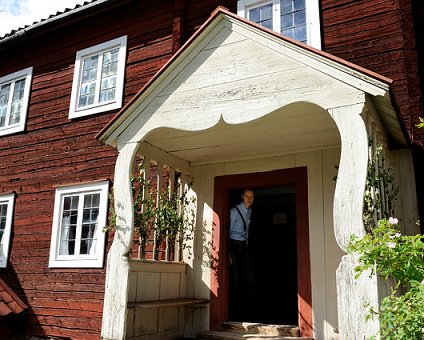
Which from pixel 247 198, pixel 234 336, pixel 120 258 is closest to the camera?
pixel 120 258

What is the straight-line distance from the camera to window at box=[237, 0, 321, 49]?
645cm

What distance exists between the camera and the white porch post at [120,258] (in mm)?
4543

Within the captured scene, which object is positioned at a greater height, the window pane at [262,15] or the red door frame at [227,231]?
the window pane at [262,15]

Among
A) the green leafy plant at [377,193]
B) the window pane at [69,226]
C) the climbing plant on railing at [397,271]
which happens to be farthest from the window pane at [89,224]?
the climbing plant on railing at [397,271]

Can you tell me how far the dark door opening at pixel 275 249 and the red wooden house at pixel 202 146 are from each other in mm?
29

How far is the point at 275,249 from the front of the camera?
861 centimetres

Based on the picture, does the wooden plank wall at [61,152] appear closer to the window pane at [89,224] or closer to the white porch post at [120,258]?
the window pane at [89,224]

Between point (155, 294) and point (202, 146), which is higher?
point (202, 146)

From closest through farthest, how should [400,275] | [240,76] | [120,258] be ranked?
1. [400,275]
2. [240,76]
3. [120,258]

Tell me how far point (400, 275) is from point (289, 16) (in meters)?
4.72

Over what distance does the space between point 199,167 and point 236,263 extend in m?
1.47

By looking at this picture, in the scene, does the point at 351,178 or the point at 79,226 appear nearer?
the point at 351,178

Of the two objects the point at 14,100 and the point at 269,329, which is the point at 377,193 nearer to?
the point at 269,329

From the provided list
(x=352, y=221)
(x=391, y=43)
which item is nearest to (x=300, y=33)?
(x=391, y=43)
